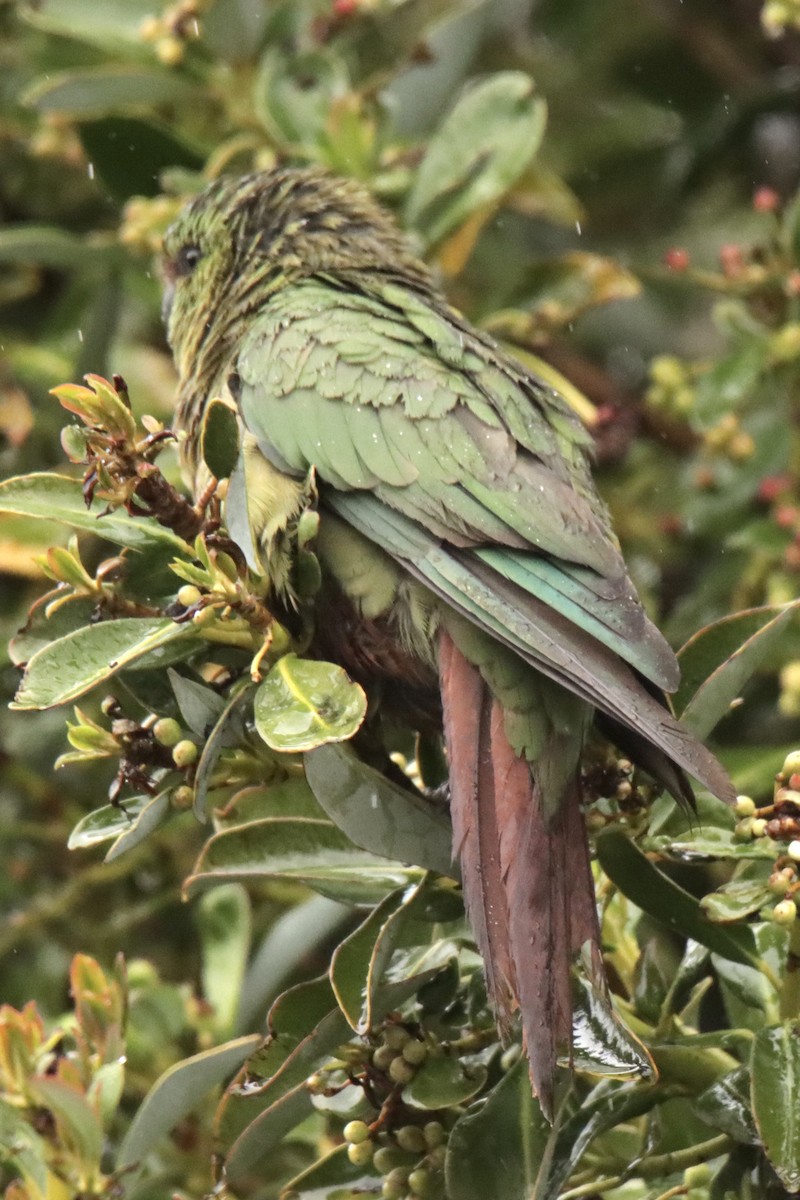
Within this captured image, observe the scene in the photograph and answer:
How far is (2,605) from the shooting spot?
3.80m

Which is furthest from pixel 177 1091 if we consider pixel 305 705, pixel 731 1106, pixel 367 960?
pixel 731 1106

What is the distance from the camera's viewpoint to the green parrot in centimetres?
202

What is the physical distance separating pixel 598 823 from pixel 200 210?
1.64 metres

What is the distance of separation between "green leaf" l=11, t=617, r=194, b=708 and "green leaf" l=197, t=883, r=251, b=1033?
1.01 m

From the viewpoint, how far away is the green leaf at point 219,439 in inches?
81.1

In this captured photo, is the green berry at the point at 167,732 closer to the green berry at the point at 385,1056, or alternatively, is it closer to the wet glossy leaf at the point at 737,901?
the green berry at the point at 385,1056

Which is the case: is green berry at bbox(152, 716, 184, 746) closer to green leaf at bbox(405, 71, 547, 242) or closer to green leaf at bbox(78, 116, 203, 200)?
green leaf at bbox(405, 71, 547, 242)

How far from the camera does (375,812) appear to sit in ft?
6.56

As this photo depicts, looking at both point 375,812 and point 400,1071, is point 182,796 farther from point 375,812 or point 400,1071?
point 400,1071

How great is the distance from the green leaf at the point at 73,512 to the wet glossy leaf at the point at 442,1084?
74 cm

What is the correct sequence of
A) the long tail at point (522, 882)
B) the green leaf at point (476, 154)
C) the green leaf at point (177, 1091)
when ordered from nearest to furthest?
the long tail at point (522, 882)
the green leaf at point (177, 1091)
the green leaf at point (476, 154)

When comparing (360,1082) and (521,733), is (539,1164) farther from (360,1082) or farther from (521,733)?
(521,733)

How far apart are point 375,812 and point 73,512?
559 millimetres

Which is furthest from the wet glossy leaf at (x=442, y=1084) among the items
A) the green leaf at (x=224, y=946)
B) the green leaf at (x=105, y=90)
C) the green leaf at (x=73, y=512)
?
the green leaf at (x=105, y=90)
